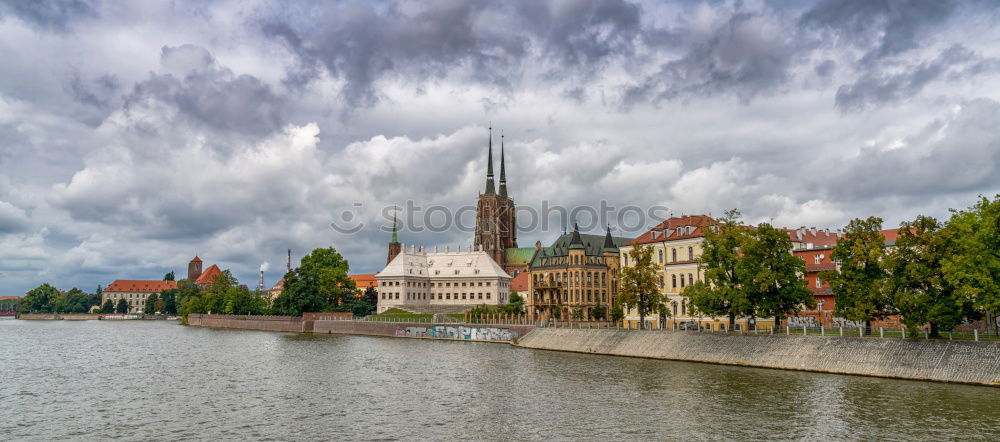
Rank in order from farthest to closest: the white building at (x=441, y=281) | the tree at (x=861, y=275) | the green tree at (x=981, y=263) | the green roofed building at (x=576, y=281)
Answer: the white building at (x=441, y=281) → the green roofed building at (x=576, y=281) → the tree at (x=861, y=275) → the green tree at (x=981, y=263)

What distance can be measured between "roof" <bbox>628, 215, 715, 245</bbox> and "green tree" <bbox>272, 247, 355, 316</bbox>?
65803 mm

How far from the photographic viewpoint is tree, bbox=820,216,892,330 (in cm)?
5238

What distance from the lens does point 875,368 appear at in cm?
4897

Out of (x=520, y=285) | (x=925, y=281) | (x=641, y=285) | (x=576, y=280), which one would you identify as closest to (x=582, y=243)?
(x=576, y=280)

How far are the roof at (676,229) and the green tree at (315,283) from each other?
65.8m

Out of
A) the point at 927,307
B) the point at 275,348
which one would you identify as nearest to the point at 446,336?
the point at 275,348

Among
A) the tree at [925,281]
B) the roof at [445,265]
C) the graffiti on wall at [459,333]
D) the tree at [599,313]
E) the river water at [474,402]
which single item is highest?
the roof at [445,265]

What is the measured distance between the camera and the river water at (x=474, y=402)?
1271 inches

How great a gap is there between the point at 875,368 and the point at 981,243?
11.2m

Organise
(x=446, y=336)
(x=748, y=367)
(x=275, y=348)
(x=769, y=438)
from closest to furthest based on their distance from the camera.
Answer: (x=769, y=438) < (x=748, y=367) < (x=275, y=348) < (x=446, y=336)

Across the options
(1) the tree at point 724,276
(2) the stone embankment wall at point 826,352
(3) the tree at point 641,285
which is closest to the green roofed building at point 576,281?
(3) the tree at point 641,285

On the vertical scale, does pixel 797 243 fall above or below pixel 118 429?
above

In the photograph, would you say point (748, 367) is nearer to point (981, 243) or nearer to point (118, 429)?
point (981, 243)

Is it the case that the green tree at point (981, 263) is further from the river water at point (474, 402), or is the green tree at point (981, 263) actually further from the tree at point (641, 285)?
the tree at point (641, 285)
